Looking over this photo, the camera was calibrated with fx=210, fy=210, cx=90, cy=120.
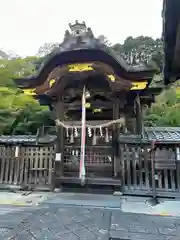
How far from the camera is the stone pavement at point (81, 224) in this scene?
119 inches

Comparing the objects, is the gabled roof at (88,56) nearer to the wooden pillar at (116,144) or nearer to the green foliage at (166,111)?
the wooden pillar at (116,144)

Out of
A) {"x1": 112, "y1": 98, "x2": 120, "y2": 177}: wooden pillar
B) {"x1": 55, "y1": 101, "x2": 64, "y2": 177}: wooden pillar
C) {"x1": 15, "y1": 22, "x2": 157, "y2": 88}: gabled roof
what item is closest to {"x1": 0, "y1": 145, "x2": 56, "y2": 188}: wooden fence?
{"x1": 55, "y1": 101, "x2": 64, "y2": 177}: wooden pillar

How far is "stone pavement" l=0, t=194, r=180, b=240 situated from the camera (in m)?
3.02

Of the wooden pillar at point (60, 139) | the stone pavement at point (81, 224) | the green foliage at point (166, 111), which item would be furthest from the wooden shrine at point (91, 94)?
the green foliage at point (166, 111)

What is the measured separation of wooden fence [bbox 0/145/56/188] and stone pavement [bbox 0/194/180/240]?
1589 millimetres

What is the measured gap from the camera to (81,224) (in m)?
3.47

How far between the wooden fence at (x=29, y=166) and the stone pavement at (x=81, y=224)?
159cm

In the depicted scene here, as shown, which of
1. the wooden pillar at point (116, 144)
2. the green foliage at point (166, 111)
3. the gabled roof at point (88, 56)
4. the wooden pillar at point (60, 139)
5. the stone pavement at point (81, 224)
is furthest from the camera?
the green foliage at point (166, 111)

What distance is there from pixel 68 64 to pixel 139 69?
1927 millimetres

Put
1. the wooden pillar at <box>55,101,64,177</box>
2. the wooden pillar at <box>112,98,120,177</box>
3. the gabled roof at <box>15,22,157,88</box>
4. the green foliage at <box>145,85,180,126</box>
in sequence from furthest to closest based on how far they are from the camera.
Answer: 1. the green foliage at <box>145,85,180,126</box>
2. the wooden pillar at <box>55,101,64,177</box>
3. the wooden pillar at <box>112,98,120,177</box>
4. the gabled roof at <box>15,22,157,88</box>

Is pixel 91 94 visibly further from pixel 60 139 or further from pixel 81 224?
pixel 81 224

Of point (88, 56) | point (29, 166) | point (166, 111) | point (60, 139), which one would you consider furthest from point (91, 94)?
point (166, 111)

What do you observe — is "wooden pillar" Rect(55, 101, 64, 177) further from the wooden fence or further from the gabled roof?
the gabled roof

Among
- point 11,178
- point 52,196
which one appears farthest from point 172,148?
point 11,178
